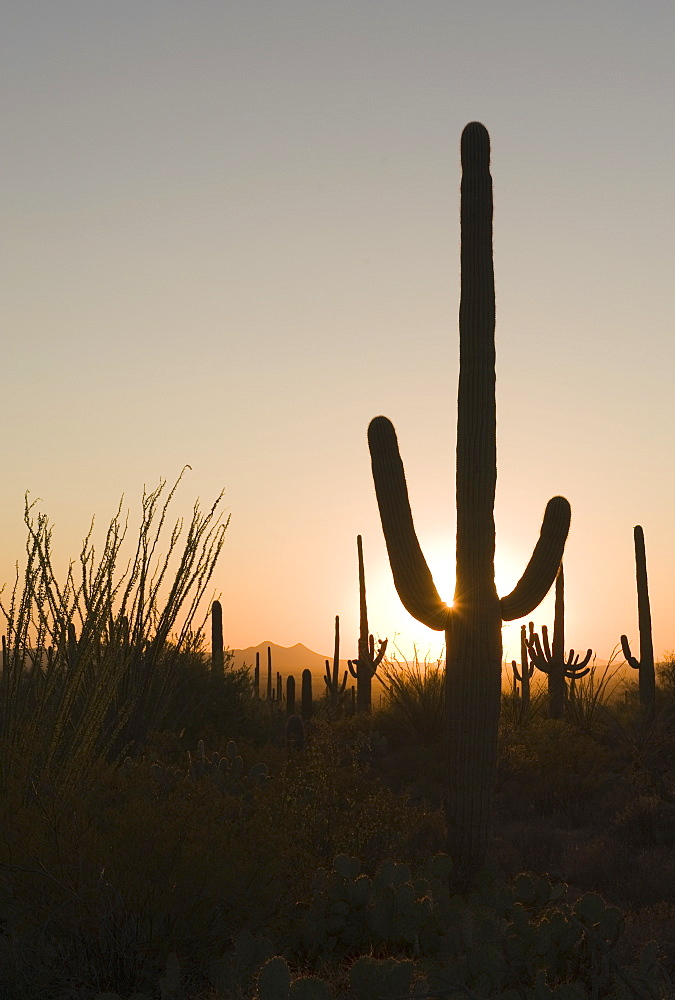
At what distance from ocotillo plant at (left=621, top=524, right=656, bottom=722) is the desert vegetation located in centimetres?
933

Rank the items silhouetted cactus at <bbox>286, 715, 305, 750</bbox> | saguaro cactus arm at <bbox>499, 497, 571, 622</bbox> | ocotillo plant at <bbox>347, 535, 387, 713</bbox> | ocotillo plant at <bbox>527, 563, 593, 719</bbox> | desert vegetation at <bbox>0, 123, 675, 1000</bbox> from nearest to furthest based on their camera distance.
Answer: desert vegetation at <bbox>0, 123, 675, 1000</bbox> < saguaro cactus arm at <bbox>499, 497, 571, 622</bbox> < silhouetted cactus at <bbox>286, 715, 305, 750</bbox> < ocotillo plant at <bbox>527, 563, 593, 719</bbox> < ocotillo plant at <bbox>347, 535, 387, 713</bbox>

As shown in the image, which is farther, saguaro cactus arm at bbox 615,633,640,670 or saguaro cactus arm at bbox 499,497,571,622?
saguaro cactus arm at bbox 615,633,640,670

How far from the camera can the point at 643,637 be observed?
2130cm

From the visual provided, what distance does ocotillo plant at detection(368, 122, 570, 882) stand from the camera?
8109 mm

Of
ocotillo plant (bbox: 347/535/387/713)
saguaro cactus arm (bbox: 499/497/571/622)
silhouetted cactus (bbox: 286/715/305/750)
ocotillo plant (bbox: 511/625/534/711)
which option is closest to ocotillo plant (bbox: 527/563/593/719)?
ocotillo plant (bbox: 511/625/534/711)

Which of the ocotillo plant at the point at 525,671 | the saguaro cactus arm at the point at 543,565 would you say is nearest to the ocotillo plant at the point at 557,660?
the ocotillo plant at the point at 525,671

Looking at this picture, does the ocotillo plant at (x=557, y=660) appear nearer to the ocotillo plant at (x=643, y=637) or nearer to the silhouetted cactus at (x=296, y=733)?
the ocotillo plant at (x=643, y=637)

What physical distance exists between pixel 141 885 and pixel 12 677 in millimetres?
1501

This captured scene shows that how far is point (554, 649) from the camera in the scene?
18.1 meters

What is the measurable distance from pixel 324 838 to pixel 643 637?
15.6 metres

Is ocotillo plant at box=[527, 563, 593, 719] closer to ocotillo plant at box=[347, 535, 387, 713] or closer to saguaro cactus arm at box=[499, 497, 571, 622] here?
ocotillo plant at box=[347, 535, 387, 713]

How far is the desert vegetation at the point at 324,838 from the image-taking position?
453 centimetres

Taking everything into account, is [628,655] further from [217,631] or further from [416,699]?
[217,631]

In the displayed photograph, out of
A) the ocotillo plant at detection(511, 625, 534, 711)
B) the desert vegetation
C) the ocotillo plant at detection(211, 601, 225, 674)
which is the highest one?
the ocotillo plant at detection(211, 601, 225, 674)
